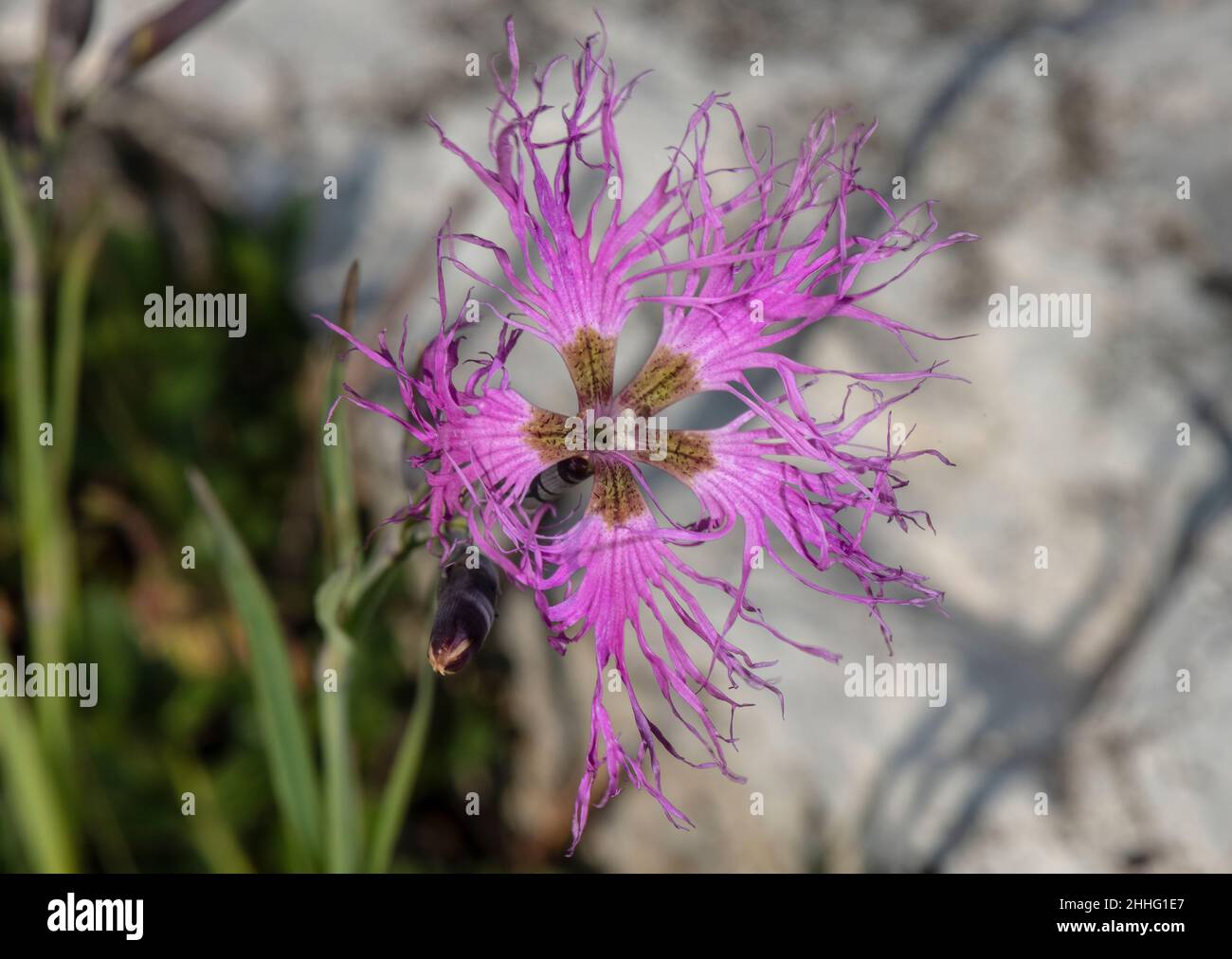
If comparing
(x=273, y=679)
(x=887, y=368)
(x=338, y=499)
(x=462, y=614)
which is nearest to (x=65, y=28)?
(x=338, y=499)

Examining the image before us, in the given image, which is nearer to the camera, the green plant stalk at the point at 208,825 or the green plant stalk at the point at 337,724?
the green plant stalk at the point at 337,724

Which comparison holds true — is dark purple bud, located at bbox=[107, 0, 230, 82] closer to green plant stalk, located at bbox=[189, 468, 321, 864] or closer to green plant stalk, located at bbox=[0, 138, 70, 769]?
green plant stalk, located at bbox=[0, 138, 70, 769]

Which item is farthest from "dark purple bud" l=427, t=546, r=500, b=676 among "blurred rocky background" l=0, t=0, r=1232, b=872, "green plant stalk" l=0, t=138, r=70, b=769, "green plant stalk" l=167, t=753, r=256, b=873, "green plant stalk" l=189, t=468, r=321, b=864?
"green plant stalk" l=167, t=753, r=256, b=873

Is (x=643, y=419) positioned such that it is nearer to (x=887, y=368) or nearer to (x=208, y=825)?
(x=208, y=825)

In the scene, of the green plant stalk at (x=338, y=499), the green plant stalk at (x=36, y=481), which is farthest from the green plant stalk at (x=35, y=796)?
the green plant stalk at (x=338, y=499)

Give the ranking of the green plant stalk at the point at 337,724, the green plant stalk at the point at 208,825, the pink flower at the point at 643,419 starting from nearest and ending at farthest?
the pink flower at the point at 643,419 < the green plant stalk at the point at 337,724 < the green plant stalk at the point at 208,825

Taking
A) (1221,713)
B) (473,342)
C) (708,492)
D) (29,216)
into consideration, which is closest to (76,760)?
(29,216)

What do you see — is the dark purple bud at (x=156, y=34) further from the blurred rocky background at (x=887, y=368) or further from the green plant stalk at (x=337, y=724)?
the green plant stalk at (x=337, y=724)
